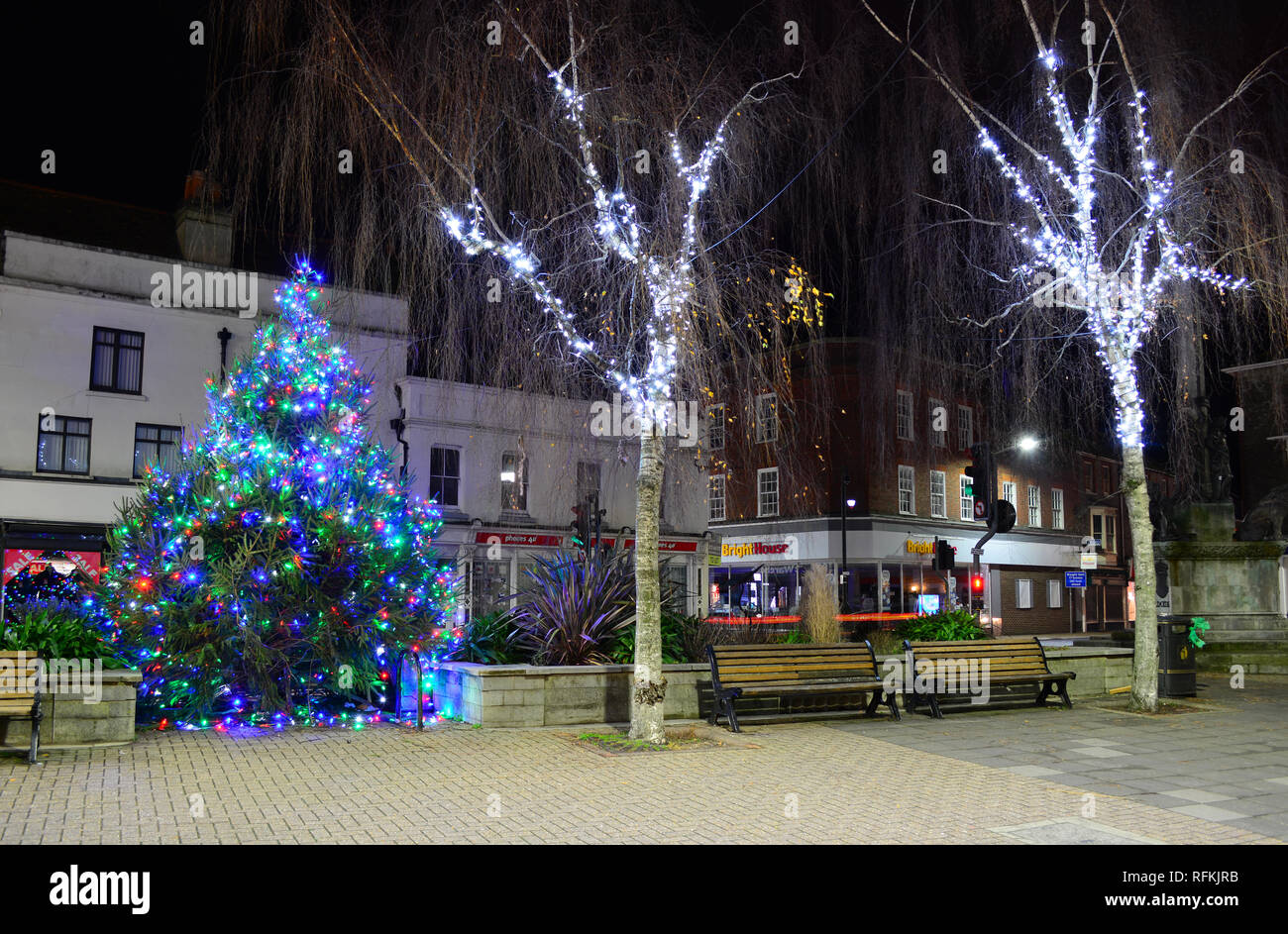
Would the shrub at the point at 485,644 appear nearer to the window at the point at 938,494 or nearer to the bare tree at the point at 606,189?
the bare tree at the point at 606,189

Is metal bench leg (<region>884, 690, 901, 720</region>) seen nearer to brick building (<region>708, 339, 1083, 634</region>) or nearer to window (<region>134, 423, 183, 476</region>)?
window (<region>134, 423, 183, 476</region>)

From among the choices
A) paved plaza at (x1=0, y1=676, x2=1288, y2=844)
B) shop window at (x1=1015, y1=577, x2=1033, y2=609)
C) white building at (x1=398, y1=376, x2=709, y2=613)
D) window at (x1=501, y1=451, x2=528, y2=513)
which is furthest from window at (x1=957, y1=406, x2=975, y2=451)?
paved plaza at (x1=0, y1=676, x2=1288, y2=844)

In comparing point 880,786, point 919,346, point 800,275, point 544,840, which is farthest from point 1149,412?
point 544,840

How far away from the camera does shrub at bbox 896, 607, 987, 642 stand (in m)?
14.8

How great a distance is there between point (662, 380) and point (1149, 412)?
1093cm

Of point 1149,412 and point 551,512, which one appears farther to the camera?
point 551,512

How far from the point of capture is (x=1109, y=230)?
46.0ft

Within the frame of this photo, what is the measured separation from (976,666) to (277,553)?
351 inches

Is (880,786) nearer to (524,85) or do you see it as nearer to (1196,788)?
(1196,788)

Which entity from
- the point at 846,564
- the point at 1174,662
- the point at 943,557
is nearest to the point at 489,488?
the point at 846,564

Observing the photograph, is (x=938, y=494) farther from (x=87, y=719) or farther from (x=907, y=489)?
(x=87, y=719)

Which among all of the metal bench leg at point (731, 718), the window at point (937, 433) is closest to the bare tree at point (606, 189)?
the metal bench leg at point (731, 718)

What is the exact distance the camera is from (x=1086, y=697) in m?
15.0

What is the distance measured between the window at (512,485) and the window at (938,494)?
2011cm
